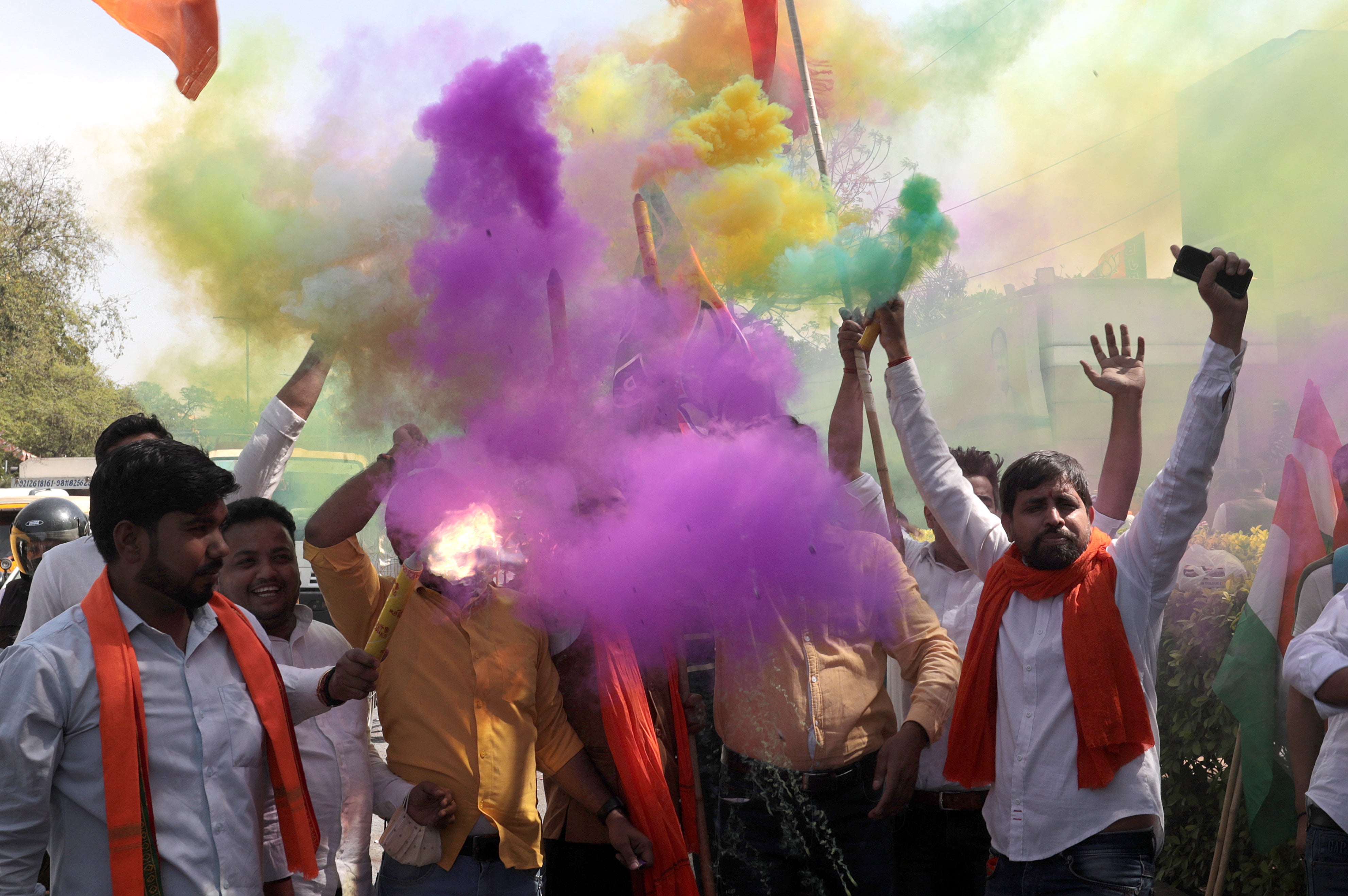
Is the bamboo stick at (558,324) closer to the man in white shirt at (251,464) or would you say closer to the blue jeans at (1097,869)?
the man in white shirt at (251,464)

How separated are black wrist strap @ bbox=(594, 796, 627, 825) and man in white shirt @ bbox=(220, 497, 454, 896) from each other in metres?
0.56

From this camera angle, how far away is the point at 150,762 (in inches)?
80.0

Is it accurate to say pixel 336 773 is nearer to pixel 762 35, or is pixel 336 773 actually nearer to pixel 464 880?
pixel 464 880

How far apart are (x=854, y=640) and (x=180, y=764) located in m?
1.84

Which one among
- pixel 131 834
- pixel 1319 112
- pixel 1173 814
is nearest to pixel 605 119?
pixel 131 834

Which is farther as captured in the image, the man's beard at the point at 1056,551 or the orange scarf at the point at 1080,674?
the man's beard at the point at 1056,551

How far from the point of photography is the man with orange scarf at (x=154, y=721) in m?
1.92

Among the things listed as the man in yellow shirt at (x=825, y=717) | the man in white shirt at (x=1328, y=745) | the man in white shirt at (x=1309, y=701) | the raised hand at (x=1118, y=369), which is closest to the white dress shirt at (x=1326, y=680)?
the man in white shirt at (x=1328, y=745)

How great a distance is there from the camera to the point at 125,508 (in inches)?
83.3

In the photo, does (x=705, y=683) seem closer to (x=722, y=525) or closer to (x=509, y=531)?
(x=722, y=525)

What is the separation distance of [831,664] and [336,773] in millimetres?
1440

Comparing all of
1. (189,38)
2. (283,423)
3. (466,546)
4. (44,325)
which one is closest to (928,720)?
(466,546)

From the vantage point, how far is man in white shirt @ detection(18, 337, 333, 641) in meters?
2.93

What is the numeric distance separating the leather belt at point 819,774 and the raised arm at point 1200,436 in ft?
3.18
